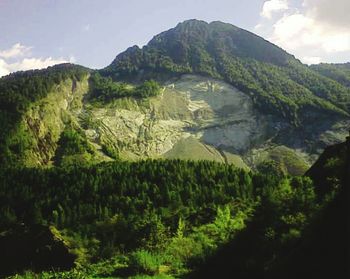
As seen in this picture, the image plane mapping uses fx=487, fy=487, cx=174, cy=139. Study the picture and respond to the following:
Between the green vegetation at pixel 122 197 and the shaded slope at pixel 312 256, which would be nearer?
the shaded slope at pixel 312 256

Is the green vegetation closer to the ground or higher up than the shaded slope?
closer to the ground

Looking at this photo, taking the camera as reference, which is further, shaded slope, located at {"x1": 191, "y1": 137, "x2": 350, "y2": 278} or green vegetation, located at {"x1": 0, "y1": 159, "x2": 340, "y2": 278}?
green vegetation, located at {"x1": 0, "y1": 159, "x2": 340, "y2": 278}

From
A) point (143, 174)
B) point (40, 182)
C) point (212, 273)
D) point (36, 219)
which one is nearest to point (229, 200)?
point (143, 174)

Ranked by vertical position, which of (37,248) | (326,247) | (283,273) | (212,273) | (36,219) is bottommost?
(36,219)

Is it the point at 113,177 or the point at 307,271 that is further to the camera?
the point at 113,177

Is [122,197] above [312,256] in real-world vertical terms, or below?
below

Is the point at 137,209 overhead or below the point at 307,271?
below

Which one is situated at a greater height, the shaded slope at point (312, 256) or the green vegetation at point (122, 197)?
the shaded slope at point (312, 256)

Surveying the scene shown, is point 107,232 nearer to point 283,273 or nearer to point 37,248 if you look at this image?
point 37,248

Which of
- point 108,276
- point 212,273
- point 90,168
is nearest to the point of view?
point 108,276

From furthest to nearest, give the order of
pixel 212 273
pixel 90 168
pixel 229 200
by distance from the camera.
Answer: pixel 90 168
pixel 229 200
pixel 212 273

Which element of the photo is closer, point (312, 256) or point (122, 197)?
point (312, 256)

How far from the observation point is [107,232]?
115062 mm

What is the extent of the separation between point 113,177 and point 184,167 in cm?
2548
